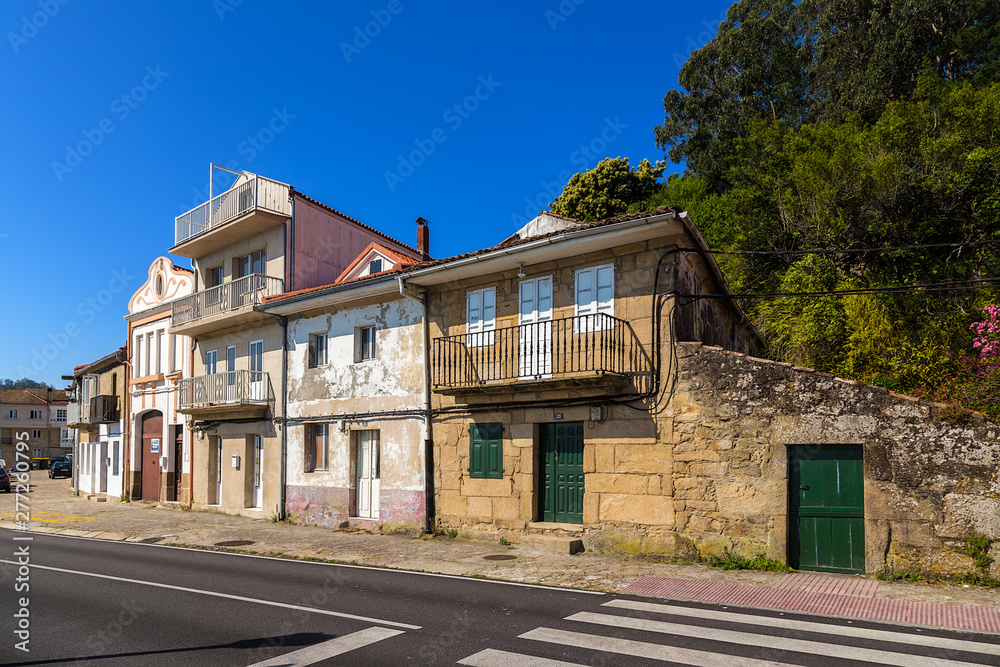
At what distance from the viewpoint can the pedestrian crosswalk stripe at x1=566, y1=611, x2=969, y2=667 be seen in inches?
230

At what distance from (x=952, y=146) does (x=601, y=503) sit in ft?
47.0

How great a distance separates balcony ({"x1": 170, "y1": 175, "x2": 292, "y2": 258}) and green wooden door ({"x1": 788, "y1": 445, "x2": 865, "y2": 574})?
16.5 m

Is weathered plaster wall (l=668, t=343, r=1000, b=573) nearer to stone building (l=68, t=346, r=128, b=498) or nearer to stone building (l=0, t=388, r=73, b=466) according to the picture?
stone building (l=68, t=346, r=128, b=498)

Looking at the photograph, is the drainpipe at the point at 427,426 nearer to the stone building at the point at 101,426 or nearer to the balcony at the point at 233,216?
the balcony at the point at 233,216

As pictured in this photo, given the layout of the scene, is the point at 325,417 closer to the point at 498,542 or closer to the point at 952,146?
the point at 498,542

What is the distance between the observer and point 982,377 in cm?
1225

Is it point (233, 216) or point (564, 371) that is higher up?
point (233, 216)

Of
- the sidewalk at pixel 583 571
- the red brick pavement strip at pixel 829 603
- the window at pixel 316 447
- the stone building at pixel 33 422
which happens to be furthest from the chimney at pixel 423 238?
the stone building at pixel 33 422

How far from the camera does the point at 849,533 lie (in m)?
10.1

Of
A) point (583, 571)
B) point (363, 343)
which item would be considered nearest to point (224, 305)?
point (363, 343)

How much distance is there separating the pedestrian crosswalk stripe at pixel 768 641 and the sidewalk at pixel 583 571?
159 cm

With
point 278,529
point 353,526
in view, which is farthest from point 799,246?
point 278,529

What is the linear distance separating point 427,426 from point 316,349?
498 cm

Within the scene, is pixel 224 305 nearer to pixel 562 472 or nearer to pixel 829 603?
pixel 562 472
